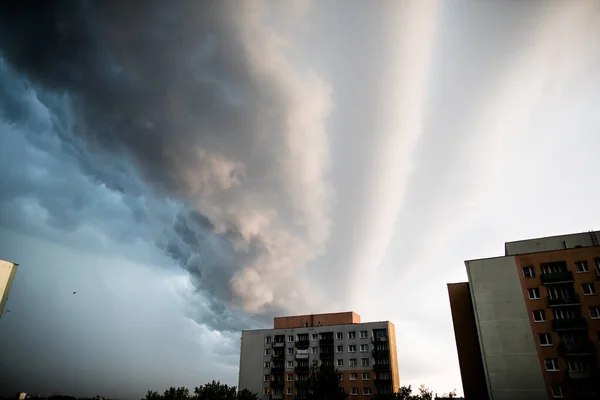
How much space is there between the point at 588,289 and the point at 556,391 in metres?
16.1

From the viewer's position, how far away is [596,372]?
1892 inches

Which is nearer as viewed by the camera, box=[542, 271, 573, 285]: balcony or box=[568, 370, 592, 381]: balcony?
box=[568, 370, 592, 381]: balcony

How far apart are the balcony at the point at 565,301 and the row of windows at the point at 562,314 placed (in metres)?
1.07

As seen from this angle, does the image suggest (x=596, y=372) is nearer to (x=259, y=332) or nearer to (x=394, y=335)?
(x=394, y=335)

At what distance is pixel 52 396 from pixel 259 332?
5462 centimetres

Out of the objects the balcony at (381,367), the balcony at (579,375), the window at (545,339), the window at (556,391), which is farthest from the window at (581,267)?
the balcony at (381,367)

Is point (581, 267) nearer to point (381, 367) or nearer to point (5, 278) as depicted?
point (381, 367)

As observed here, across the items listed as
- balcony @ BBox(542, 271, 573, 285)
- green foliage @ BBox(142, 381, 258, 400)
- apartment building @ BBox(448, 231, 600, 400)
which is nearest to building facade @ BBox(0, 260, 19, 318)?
green foliage @ BBox(142, 381, 258, 400)

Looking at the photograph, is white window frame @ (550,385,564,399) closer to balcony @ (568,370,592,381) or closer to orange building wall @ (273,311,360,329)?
balcony @ (568,370,592,381)

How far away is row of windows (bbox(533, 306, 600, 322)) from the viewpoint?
169ft

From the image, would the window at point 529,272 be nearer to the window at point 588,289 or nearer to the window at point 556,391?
the window at point 588,289

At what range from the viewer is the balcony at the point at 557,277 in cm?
5421

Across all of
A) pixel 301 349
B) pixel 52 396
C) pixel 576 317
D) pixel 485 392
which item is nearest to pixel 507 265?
pixel 576 317

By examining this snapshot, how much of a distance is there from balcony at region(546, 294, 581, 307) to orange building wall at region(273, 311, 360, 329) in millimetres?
49269
